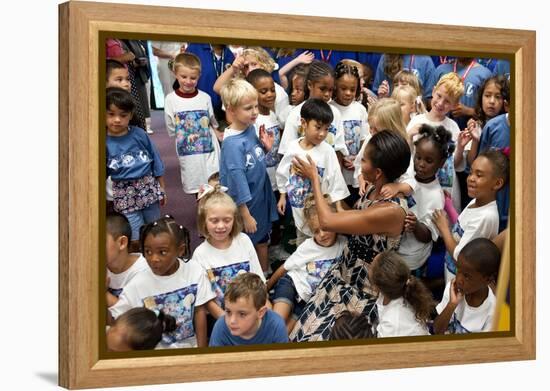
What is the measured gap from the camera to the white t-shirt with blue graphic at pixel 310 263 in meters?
5.65

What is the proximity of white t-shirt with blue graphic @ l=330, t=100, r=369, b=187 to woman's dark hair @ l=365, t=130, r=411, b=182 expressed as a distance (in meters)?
0.05

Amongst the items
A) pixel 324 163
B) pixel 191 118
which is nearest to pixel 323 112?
pixel 324 163

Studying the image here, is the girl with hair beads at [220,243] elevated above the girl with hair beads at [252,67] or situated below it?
below

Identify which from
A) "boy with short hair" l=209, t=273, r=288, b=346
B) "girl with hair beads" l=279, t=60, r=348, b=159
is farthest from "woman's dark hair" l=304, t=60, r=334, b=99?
"boy with short hair" l=209, t=273, r=288, b=346

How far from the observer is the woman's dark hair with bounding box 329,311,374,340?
5734 mm

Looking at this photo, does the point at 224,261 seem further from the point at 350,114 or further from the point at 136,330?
the point at 350,114

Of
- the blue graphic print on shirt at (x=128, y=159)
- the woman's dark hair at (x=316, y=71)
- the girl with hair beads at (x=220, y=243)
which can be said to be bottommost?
the girl with hair beads at (x=220, y=243)

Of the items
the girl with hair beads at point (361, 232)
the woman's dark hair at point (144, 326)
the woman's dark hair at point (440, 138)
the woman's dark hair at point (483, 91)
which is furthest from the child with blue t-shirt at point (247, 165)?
the woman's dark hair at point (483, 91)

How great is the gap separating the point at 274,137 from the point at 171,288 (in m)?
0.85

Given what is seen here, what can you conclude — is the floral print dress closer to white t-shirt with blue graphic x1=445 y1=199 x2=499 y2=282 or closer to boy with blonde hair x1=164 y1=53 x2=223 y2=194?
white t-shirt with blue graphic x1=445 y1=199 x2=499 y2=282

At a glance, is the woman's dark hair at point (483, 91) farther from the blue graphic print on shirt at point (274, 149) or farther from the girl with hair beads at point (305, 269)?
the blue graphic print on shirt at point (274, 149)

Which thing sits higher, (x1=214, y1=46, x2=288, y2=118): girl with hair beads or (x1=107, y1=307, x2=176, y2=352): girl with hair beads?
(x1=214, y1=46, x2=288, y2=118): girl with hair beads

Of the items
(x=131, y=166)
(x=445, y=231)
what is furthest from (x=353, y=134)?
(x=131, y=166)

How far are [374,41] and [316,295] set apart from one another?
1.23 m
